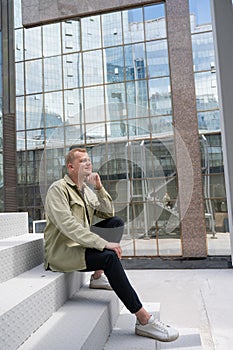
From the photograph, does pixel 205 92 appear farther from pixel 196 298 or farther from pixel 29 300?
pixel 29 300

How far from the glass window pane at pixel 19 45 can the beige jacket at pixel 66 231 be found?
2420 millimetres

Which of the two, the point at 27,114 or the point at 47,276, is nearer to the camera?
the point at 47,276

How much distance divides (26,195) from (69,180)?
203 centimetres

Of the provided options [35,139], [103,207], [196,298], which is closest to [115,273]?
[103,207]

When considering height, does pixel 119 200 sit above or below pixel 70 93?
below

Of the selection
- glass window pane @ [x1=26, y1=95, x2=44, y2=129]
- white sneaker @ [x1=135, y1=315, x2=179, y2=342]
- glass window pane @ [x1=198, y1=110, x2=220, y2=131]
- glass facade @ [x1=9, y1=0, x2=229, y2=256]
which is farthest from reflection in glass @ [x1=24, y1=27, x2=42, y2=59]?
white sneaker @ [x1=135, y1=315, x2=179, y2=342]

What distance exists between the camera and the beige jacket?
44.7 inches

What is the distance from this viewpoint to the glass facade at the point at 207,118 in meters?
2.95

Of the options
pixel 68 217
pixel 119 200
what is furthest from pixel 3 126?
pixel 68 217

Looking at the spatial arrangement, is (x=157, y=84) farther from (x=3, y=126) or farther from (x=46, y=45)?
(x=3, y=126)

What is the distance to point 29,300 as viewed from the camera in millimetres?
951

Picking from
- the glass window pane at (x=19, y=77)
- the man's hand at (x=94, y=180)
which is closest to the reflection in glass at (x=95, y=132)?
the glass window pane at (x=19, y=77)

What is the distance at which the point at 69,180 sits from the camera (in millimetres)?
1360

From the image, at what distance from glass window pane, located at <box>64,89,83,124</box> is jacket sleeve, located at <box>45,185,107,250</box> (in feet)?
6.95
